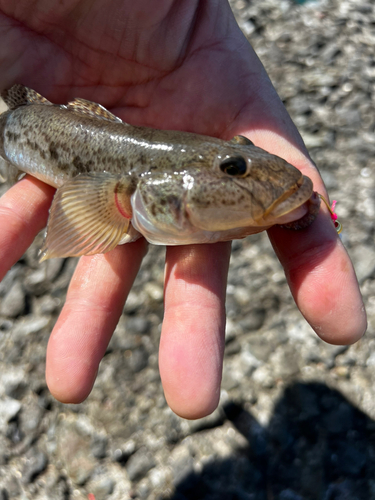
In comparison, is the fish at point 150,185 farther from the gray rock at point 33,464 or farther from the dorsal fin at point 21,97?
the gray rock at point 33,464

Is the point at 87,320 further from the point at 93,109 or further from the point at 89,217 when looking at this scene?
the point at 93,109

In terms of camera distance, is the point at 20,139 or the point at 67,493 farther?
the point at 20,139

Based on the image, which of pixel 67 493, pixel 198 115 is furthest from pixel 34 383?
pixel 198 115

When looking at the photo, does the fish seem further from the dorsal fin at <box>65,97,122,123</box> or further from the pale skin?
the pale skin

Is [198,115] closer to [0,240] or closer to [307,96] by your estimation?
[0,240]

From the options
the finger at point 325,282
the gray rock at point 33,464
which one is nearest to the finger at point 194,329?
the finger at point 325,282

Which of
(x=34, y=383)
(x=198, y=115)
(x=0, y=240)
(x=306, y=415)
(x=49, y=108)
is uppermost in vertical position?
(x=49, y=108)

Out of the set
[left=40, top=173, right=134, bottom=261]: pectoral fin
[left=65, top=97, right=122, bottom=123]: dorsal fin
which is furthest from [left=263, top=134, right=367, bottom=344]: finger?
[left=65, top=97, right=122, bottom=123]: dorsal fin
